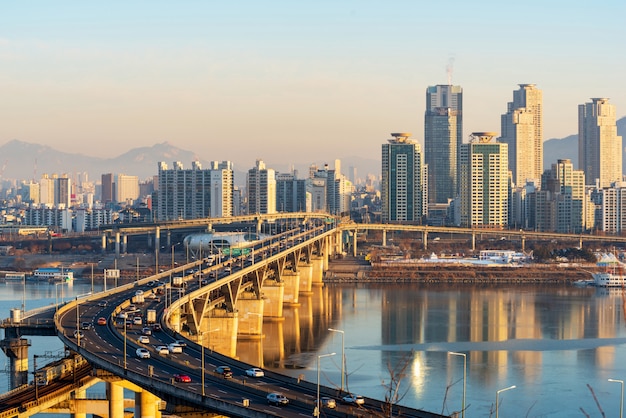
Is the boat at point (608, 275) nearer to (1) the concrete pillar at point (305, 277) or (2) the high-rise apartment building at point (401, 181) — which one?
(1) the concrete pillar at point (305, 277)

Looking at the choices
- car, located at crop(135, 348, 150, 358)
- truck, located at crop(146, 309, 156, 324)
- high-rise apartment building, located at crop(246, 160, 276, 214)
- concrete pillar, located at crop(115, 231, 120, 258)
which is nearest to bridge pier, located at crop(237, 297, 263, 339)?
truck, located at crop(146, 309, 156, 324)

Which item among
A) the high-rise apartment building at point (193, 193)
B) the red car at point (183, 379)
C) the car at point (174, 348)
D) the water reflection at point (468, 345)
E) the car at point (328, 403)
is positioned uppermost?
the high-rise apartment building at point (193, 193)

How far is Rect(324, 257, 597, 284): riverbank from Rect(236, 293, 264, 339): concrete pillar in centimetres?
1986

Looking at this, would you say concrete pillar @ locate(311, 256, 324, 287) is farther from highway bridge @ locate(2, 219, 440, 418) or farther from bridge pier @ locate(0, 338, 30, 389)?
bridge pier @ locate(0, 338, 30, 389)

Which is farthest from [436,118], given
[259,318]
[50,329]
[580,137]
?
[50,329]

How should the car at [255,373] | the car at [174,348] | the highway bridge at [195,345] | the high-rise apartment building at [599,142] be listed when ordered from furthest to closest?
the high-rise apartment building at [599,142] → the car at [174,348] → the car at [255,373] → the highway bridge at [195,345]

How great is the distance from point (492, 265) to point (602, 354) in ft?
97.3

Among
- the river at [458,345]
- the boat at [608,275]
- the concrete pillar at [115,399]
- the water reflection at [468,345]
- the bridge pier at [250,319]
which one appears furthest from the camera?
the boat at [608,275]

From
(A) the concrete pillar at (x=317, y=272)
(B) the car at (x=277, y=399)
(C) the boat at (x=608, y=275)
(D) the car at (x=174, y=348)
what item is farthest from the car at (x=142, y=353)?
(A) the concrete pillar at (x=317, y=272)

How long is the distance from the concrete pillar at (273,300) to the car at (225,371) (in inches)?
876

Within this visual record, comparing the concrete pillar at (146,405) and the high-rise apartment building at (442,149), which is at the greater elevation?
the high-rise apartment building at (442,149)

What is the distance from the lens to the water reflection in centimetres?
2647

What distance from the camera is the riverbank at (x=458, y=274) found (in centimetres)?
5900

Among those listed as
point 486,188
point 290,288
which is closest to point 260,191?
point 486,188
